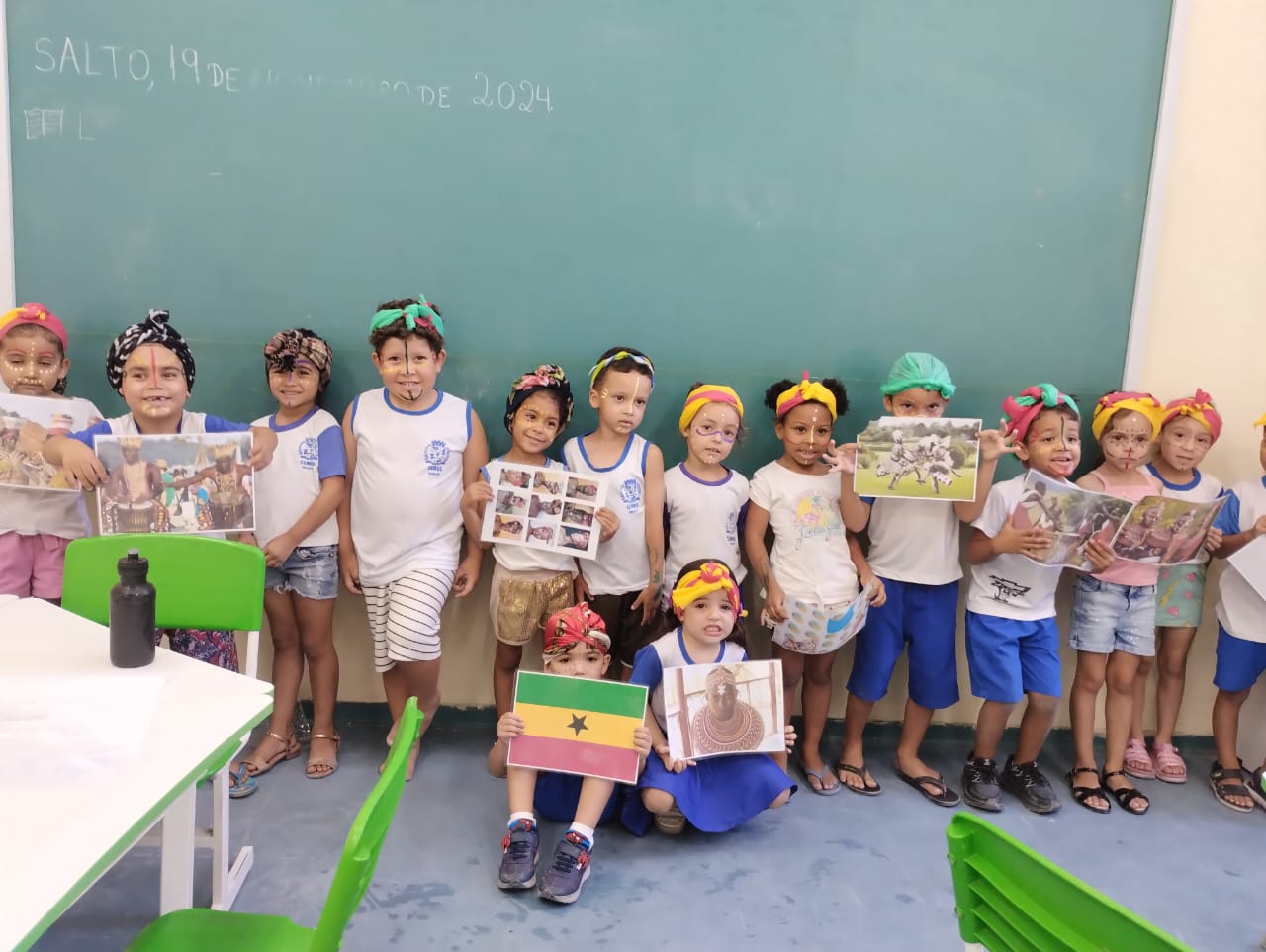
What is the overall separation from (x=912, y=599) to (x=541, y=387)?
1.45 metres

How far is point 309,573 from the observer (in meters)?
2.82

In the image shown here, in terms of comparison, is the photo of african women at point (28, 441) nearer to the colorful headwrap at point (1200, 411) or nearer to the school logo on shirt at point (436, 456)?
the school logo on shirt at point (436, 456)

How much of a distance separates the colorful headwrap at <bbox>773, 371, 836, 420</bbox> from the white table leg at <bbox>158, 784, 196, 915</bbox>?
1984mm

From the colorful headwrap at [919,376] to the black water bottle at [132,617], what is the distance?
89.1 inches

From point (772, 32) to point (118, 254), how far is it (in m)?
2.30

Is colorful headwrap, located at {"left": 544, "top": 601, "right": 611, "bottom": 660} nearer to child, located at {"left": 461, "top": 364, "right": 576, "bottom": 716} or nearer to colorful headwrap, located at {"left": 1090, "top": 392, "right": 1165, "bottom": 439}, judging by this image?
child, located at {"left": 461, "top": 364, "right": 576, "bottom": 716}

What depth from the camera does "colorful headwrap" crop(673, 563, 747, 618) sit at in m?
2.48

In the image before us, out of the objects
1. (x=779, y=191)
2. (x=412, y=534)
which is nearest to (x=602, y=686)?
(x=412, y=534)

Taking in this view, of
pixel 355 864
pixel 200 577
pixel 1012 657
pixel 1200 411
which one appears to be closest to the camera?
pixel 355 864

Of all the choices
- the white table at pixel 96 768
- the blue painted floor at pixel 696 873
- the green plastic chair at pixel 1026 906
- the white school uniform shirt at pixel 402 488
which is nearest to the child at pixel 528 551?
the white school uniform shirt at pixel 402 488

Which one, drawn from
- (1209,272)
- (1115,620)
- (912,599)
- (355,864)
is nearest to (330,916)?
(355,864)

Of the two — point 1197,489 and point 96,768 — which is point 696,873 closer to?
point 96,768

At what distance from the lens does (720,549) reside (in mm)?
2799

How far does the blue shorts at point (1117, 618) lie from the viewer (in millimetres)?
3004
